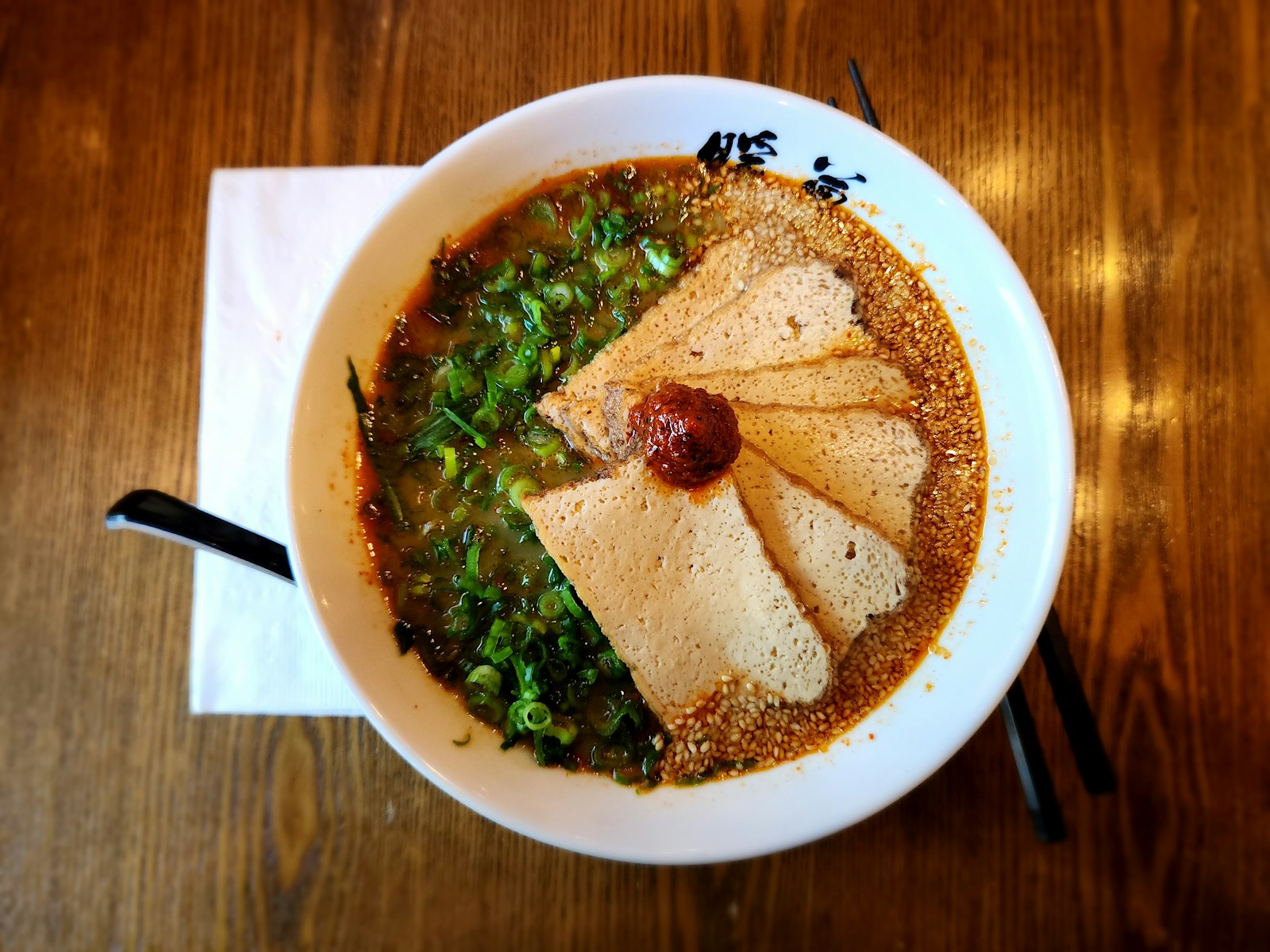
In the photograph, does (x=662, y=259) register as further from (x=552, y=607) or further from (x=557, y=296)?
(x=552, y=607)

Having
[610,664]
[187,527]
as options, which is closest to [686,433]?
[610,664]

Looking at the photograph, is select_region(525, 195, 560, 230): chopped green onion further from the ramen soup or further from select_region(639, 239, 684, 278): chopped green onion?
select_region(639, 239, 684, 278): chopped green onion

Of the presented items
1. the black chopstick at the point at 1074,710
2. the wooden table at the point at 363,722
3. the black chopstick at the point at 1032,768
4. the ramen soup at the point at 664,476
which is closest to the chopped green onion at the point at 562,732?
the ramen soup at the point at 664,476

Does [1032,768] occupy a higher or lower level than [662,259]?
lower

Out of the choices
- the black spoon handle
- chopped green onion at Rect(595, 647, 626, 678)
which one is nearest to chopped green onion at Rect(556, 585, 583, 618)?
chopped green onion at Rect(595, 647, 626, 678)

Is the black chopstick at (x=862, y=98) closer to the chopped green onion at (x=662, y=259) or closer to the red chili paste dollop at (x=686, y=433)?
the chopped green onion at (x=662, y=259)

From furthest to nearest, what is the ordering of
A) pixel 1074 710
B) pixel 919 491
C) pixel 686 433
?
pixel 919 491 < pixel 1074 710 < pixel 686 433
